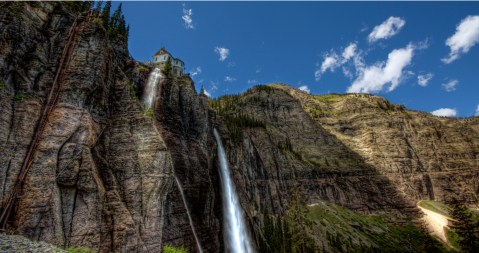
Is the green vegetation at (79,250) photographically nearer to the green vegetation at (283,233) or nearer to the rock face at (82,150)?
the rock face at (82,150)

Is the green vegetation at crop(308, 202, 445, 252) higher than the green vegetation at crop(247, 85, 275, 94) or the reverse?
the reverse

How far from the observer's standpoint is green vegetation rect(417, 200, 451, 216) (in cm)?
13488

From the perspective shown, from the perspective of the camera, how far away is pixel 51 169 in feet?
71.7

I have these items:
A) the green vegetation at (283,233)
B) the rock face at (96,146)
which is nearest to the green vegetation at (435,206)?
the green vegetation at (283,233)

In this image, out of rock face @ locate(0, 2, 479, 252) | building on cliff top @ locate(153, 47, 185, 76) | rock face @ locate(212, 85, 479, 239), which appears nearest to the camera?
rock face @ locate(0, 2, 479, 252)

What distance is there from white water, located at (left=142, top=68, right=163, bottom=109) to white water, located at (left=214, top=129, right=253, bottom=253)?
22108 mm

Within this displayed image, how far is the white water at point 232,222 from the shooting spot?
46269 mm

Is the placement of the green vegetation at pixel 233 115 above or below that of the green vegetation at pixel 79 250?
above

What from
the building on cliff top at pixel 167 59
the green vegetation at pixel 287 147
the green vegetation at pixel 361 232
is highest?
the building on cliff top at pixel 167 59

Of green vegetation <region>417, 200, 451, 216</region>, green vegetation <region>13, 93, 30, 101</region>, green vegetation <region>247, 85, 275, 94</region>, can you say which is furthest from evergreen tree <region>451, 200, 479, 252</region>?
green vegetation <region>247, 85, 275, 94</region>

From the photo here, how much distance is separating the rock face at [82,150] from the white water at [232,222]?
403 inches

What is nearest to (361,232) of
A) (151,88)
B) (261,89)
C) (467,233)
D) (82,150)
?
(467,233)

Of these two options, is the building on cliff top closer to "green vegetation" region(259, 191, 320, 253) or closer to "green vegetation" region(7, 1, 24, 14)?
"green vegetation" region(259, 191, 320, 253)

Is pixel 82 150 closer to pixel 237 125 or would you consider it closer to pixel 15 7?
pixel 15 7
